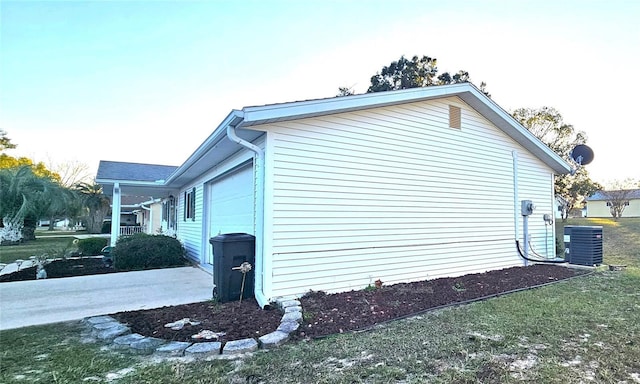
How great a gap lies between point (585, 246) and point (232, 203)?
8.51m

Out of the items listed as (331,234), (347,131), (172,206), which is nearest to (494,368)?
(331,234)

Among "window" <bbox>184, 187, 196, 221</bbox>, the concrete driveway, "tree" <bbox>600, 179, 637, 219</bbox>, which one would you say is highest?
"tree" <bbox>600, 179, 637, 219</bbox>

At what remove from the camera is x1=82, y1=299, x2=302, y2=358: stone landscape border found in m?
3.23

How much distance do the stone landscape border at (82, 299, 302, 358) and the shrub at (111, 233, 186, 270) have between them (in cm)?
518

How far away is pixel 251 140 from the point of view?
552 cm

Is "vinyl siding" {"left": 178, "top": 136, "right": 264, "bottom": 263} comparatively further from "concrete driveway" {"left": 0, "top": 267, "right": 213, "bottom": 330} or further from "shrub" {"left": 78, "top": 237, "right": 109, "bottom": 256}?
"shrub" {"left": 78, "top": 237, "right": 109, "bottom": 256}

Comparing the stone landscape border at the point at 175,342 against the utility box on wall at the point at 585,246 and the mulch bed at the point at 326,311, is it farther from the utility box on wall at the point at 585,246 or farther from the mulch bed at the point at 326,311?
the utility box on wall at the point at 585,246

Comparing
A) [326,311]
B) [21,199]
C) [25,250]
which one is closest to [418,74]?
[326,311]

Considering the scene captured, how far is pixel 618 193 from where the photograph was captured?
964 inches

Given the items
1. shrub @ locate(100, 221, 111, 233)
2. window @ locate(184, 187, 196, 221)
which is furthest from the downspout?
shrub @ locate(100, 221, 111, 233)

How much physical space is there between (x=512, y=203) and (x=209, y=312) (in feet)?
24.4

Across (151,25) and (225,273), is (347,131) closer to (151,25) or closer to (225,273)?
(225,273)

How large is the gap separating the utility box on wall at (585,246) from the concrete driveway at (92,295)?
28.4 feet

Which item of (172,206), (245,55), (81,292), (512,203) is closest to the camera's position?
(81,292)
